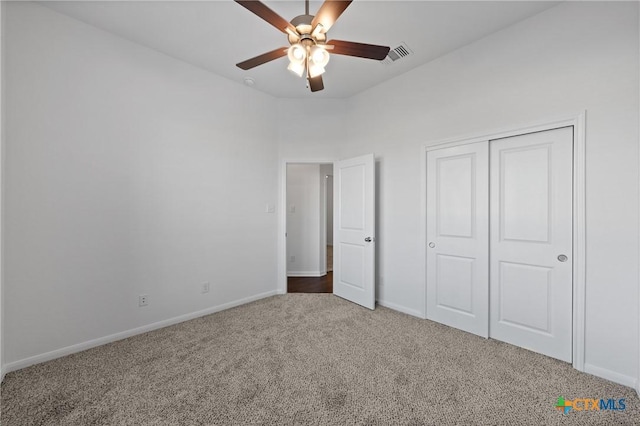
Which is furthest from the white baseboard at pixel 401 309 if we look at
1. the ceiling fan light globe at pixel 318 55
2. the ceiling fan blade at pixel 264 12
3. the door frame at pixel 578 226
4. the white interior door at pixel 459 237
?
the ceiling fan blade at pixel 264 12

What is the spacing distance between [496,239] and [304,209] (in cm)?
332

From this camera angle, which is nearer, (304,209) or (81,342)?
(81,342)

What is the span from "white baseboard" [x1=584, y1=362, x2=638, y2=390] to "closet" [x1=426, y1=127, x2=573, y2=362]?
0.14 meters

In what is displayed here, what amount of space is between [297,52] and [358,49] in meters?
0.43

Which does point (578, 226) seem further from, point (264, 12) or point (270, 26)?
point (270, 26)

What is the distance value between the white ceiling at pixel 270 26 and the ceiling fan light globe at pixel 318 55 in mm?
620

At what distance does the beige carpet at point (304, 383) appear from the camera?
5.25 feet

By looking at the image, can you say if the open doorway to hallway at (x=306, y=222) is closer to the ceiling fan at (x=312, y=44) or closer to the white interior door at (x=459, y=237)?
the white interior door at (x=459, y=237)

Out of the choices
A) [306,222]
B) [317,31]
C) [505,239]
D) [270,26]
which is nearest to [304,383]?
[505,239]

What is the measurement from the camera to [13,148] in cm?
204

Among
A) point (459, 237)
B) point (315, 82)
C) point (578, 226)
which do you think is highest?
point (315, 82)

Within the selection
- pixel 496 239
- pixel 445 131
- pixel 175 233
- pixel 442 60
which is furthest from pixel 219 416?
pixel 442 60

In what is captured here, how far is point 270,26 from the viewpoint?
2.41 metres

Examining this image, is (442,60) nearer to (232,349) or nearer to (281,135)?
(281,135)
